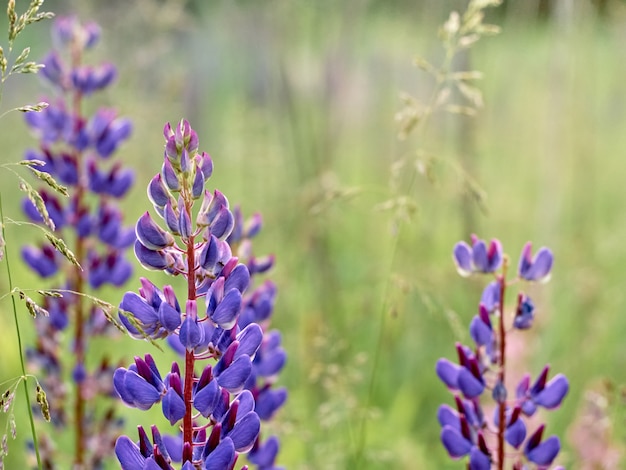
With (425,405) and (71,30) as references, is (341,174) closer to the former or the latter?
(425,405)

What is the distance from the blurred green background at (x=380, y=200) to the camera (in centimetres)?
273

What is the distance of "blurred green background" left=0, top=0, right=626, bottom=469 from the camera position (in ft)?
8.95

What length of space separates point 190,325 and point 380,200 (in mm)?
4848

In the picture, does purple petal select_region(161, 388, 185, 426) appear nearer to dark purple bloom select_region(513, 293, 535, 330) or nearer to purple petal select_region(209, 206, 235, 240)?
purple petal select_region(209, 206, 235, 240)

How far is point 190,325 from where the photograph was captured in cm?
109

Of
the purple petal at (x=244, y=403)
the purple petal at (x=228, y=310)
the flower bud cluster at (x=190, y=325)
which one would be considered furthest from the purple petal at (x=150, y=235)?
the purple petal at (x=244, y=403)

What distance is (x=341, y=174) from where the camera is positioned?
5953mm

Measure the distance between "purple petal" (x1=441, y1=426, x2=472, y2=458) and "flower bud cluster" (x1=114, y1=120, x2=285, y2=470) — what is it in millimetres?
385

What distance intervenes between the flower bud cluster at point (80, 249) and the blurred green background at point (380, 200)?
46 centimetres

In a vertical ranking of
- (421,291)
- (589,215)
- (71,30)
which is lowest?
(589,215)

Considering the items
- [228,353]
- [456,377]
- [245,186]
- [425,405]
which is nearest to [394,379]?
[425,405]

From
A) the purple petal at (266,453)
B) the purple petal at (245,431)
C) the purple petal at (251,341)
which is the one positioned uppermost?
the purple petal at (251,341)

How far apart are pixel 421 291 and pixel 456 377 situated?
33 cm

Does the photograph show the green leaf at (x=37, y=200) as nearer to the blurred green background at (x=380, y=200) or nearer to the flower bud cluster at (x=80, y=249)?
the blurred green background at (x=380, y=200)
